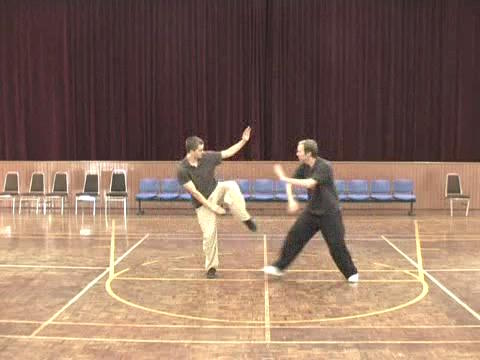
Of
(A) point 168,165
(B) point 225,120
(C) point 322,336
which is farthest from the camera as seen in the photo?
(B) point 225,120

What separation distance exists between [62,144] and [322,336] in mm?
14818

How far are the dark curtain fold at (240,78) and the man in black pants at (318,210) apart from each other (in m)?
10.8

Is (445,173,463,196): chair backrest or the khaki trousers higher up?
the khaki trousers

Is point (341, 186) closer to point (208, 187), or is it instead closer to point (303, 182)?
point (208, 187)

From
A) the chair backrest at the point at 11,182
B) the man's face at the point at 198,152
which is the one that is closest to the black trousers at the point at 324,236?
the man's face at the point at 198,152

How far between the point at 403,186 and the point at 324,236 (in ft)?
30.4

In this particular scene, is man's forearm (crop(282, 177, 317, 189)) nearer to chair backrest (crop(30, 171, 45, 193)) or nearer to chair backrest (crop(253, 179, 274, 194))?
chair backrest (crop(253, 179, 274, 194))

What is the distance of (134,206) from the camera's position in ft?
59.0

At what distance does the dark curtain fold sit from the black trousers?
10.8m

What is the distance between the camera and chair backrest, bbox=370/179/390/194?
16.7 m

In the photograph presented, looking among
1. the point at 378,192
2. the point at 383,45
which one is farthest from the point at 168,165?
the point at 383,45

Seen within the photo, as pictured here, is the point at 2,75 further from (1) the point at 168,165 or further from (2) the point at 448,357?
(2) the point at 448,357

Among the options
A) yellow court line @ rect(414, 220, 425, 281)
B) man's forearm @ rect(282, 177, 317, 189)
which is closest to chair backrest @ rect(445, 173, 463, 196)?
yellow court line @ rect(414, 220, 425, 281)

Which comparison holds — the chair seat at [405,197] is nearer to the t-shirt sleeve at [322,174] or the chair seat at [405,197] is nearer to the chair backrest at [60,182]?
the t-shirt sleeve at [322,174]
